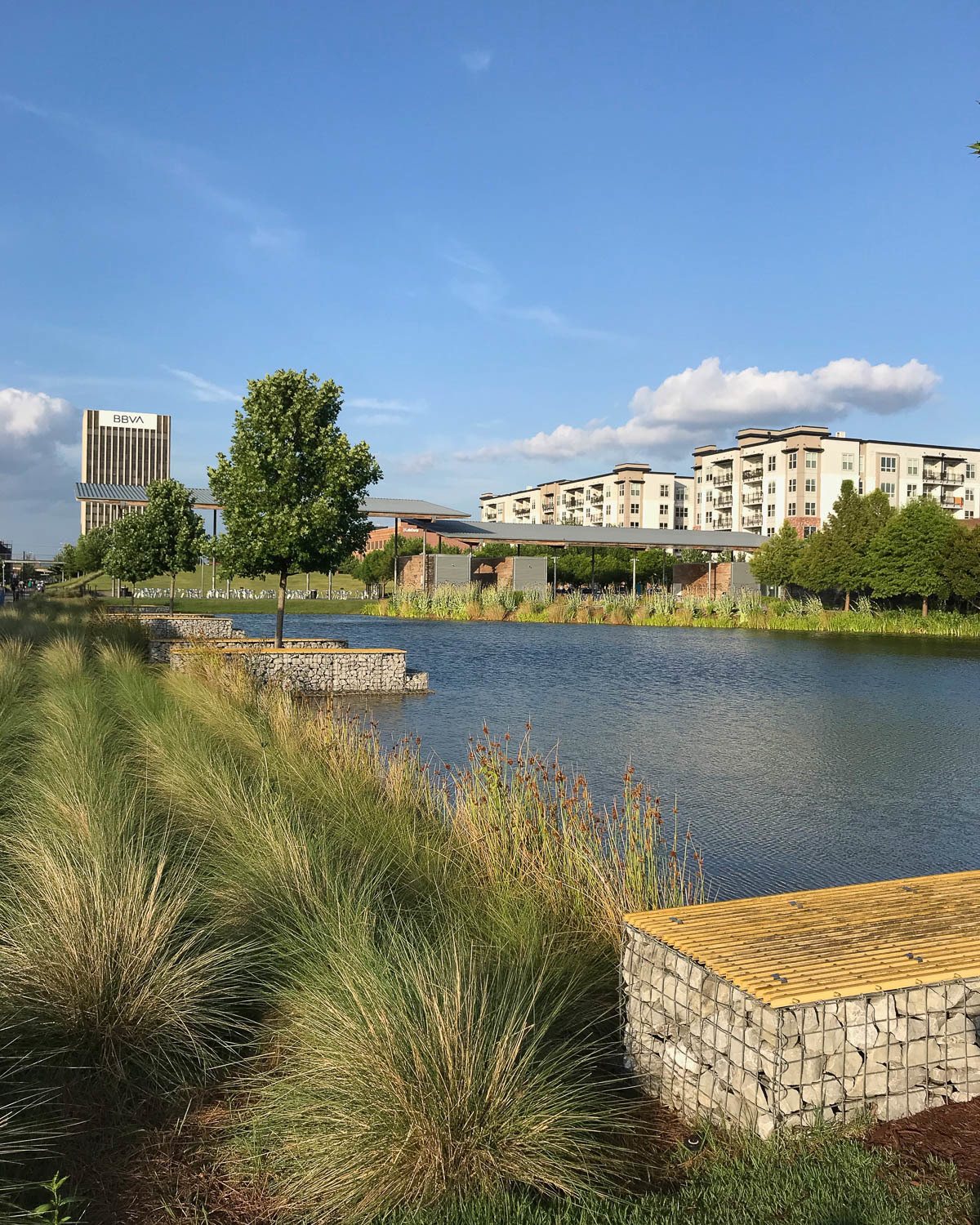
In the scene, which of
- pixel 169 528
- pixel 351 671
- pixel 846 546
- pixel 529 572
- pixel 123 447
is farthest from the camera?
pixel 123 447

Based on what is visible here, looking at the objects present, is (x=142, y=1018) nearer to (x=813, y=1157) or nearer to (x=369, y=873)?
(x=369, y=873)

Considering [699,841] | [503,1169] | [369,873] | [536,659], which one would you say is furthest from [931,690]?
[503,1169]

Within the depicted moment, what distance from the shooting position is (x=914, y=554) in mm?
34656

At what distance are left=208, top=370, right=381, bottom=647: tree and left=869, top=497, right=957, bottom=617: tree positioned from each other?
2410cm

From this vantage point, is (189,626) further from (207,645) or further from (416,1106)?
(416,1106)

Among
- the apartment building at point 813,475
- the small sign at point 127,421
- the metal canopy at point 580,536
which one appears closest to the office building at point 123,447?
the small sign at point 127,421

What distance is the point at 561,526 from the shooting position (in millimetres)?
56250

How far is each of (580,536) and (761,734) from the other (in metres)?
42.9

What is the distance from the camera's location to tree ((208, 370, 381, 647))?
16.8m

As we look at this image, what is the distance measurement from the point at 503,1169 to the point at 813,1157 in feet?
2.62

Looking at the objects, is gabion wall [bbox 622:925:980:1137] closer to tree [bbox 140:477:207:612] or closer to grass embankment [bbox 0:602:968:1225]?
grass embankment [bbox 0:602:968:1225]

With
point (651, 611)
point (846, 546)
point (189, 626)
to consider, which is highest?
point (846, 546)

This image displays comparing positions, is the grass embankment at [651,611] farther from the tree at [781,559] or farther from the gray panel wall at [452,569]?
the gray panel wall at [452,569]

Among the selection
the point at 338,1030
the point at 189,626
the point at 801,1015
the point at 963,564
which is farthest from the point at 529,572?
the point at 801,1015
